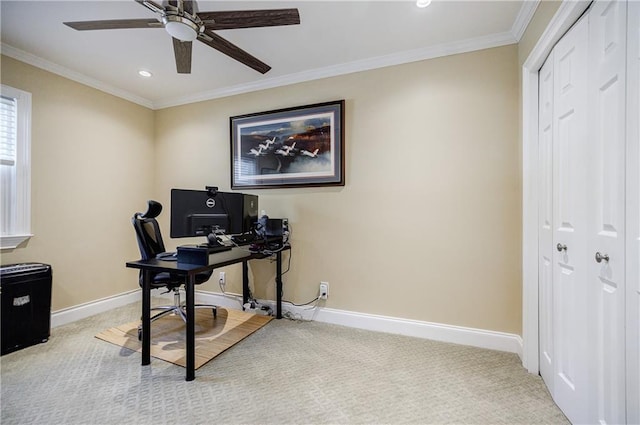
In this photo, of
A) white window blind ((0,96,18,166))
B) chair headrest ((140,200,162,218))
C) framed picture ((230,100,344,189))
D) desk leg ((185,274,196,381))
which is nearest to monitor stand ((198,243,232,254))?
desk leg ((185,274,196,381))

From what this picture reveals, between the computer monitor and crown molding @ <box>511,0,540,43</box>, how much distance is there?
2595mm

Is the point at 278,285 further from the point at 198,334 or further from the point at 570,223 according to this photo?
the point at 570,223

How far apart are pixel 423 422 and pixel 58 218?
11.9ft

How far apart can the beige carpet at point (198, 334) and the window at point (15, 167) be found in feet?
4.00

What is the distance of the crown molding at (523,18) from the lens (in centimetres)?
179

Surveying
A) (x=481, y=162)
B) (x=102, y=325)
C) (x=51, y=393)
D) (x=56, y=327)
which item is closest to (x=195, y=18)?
(x=481, y=162)

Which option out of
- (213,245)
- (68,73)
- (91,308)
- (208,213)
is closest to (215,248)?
(213,245)

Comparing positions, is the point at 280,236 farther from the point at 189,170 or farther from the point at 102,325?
the point at 102,325

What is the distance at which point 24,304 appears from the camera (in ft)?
7.40

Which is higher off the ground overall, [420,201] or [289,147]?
[289,147]

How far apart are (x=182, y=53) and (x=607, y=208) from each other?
2586 millimetres

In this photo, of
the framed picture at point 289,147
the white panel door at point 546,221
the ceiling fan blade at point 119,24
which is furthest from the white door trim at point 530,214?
→ the ceiling fan blade at point 119,24

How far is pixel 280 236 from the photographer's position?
2842mm

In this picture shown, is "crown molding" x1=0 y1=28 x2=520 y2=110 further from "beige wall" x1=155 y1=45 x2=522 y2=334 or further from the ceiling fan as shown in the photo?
the ceiling fan
